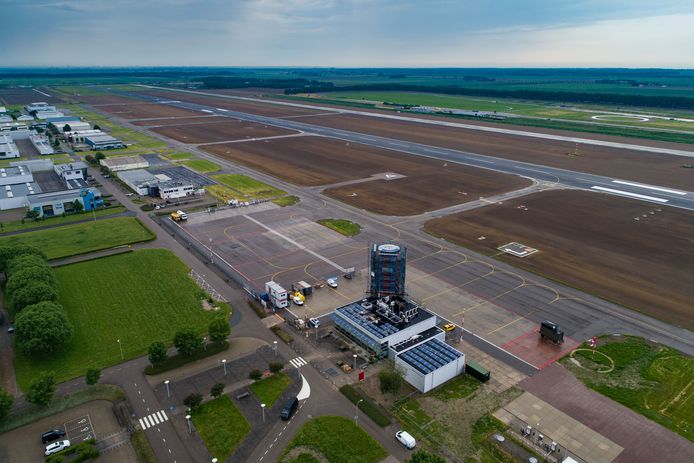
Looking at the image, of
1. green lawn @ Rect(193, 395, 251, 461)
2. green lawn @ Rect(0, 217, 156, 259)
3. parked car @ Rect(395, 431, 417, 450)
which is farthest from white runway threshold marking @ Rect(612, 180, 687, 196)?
green lawn @ Rect(0, 217, 156, 259)

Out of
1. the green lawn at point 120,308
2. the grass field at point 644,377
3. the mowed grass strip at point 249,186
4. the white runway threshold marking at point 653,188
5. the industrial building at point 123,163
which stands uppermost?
the white runway threshold marking at point 653,188

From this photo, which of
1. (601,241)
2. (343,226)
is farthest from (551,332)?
(343,226)

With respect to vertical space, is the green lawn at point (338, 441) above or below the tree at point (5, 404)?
below

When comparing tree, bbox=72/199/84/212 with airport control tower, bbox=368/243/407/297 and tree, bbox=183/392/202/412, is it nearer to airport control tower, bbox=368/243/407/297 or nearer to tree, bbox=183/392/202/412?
tree, bbox=183/392/202/412

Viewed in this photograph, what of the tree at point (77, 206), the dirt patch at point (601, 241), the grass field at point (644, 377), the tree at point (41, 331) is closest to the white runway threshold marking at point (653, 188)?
the dirt patch at point (601, 241)

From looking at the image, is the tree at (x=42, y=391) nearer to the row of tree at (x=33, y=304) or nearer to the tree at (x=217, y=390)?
the row of tree at (x=33, y=304)

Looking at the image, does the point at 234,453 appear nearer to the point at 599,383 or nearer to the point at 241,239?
the point at 599,383
